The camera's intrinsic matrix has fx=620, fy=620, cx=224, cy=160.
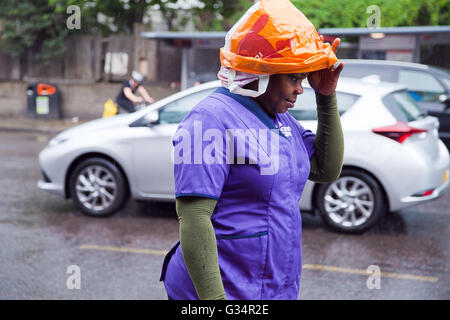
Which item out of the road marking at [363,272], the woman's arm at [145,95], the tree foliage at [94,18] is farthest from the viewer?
the tree foliage at [94,18]

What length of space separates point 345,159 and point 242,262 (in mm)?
4691

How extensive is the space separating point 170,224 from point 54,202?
1.86 m

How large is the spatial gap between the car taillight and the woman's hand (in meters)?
4.31

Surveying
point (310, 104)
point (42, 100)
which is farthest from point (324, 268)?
point (42, 100)

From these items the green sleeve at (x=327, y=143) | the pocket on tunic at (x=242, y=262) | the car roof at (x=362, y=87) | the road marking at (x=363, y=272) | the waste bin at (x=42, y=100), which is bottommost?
the waste bin at (x=42, y=100)

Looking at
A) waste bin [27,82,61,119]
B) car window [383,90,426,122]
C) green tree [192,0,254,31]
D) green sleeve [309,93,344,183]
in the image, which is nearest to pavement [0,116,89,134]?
waste bin [27,82,61,119]

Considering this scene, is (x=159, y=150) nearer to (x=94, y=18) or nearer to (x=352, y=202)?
(x=352, y=202)

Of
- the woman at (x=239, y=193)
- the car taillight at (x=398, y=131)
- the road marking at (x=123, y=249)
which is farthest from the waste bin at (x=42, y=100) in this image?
the woman at (x=239, y=193)

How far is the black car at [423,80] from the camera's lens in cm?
1063

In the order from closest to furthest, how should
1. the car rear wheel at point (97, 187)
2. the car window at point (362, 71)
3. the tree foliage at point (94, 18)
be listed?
the car rear wheel at point (97, 187) < the car window at point (362, 71) < the tree foliage at point (94, 18)

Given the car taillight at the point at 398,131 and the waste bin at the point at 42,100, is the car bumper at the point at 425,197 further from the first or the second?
the waste bin at the point at 42,100

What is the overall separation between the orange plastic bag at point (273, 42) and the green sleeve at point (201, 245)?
429mm
